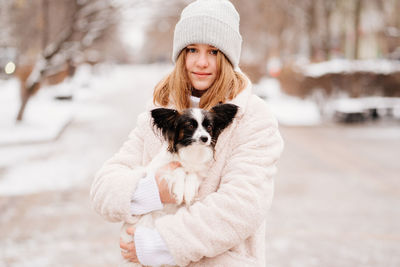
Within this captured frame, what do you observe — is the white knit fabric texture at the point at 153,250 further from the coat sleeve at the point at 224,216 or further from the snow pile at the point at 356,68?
the snow pile at the point at 356,68

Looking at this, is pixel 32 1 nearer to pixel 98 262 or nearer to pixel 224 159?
pixel 98 262

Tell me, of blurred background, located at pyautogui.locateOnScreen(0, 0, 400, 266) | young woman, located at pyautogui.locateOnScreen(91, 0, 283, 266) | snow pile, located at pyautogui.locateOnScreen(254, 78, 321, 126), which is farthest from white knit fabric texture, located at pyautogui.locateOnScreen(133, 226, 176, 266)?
snow pile, located at pyautogui.locateOnScreen(254, 78, 321, 126)

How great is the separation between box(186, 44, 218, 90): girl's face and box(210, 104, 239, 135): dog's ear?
0.77 feet

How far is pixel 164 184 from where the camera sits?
7.29 feet

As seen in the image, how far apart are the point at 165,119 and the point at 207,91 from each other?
299 mm

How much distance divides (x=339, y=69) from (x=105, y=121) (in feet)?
35.1

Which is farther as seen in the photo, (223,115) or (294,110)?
(294,110)

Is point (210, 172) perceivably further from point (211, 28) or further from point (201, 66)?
point (211, 28)

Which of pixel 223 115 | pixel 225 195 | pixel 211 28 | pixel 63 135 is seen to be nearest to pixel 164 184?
pixel 225 195

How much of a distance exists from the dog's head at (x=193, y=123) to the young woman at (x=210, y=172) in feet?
0.21

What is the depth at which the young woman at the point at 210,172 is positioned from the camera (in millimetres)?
2062

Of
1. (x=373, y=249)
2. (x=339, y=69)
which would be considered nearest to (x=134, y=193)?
(x=373, y=249)

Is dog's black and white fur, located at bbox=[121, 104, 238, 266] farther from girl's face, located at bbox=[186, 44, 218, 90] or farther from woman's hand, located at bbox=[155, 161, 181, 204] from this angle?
girl's face, located at bbox=[186, 44, 218, 90]

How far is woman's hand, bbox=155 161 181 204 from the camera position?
2223 millimetres
